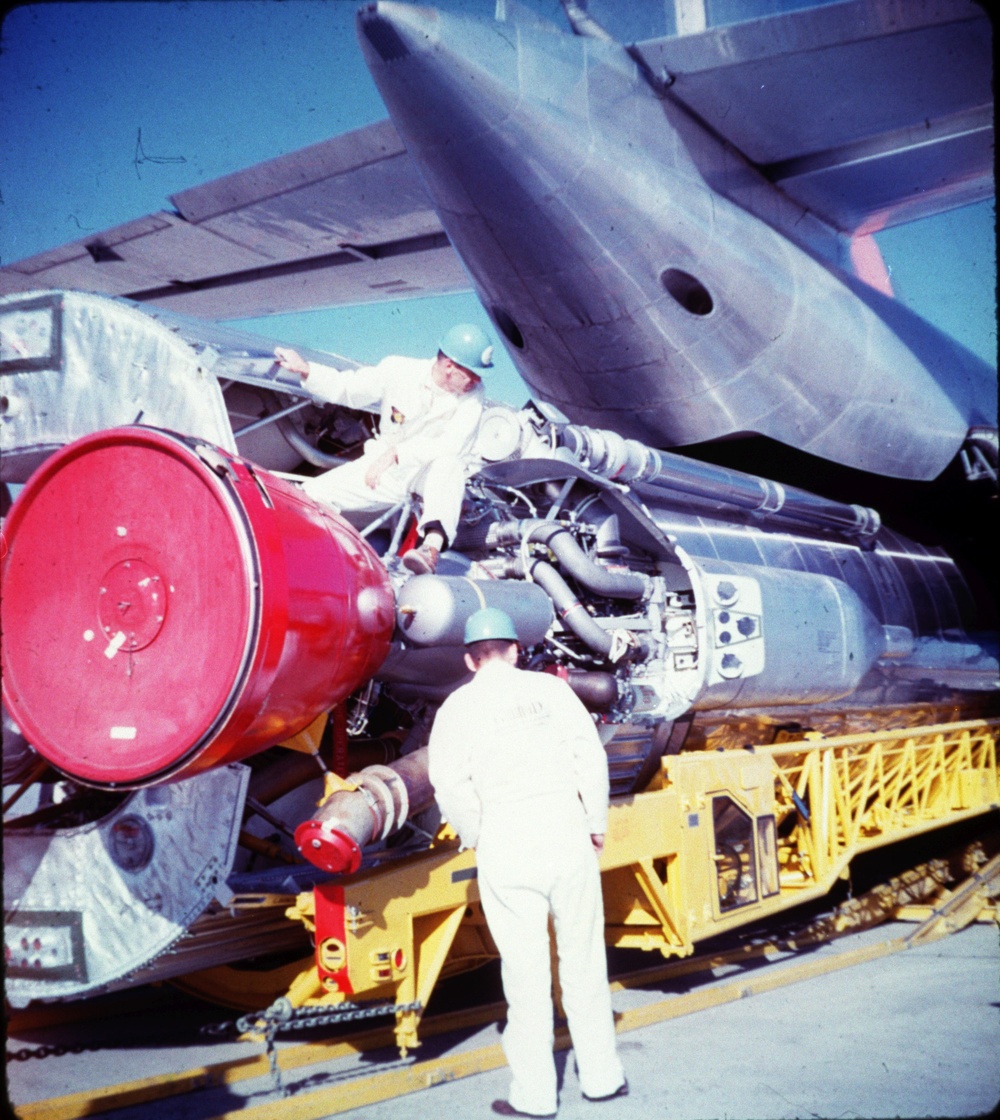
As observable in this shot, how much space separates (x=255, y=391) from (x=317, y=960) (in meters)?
2.69

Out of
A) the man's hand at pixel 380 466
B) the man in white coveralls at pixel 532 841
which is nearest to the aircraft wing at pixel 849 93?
the man's hand at pixel 380 466

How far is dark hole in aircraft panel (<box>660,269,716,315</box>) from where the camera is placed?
19.7 feet

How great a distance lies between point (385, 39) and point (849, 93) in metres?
2.99

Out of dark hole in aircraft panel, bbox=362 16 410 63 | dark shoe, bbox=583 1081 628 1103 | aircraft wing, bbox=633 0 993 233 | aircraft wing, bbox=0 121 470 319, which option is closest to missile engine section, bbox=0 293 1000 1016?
dark shoe, bbox=583 1081 628 1103

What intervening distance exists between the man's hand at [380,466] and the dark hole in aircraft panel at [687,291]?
7.59ft

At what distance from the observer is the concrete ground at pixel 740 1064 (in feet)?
12.1

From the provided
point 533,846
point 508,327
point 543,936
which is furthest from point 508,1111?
point 508,327

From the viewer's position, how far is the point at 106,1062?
14.3ft

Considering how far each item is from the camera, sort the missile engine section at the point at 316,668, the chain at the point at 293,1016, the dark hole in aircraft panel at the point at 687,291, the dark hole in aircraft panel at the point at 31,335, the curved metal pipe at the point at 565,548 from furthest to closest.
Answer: the dark hole in aircraft panel at the point at 687,291 → the curved metal pipe at the point at 565,548 → the dark hole in aircraft panel at the point at 31,335 → the chain at the point at 293,1016 → the missile engine section at the point at 316,668

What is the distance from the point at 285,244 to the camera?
8477 millimetres

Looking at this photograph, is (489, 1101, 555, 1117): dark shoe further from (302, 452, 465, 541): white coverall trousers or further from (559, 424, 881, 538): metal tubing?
(559, 424, 881, 538): metal tubing

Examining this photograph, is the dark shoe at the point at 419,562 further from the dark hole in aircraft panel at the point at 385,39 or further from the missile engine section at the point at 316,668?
the dark hole in aircraft panel at the point at 385,39

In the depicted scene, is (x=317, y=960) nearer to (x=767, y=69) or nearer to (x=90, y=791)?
(x=90, y=791)

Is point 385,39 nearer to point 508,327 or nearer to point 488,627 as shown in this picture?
point 508,327
